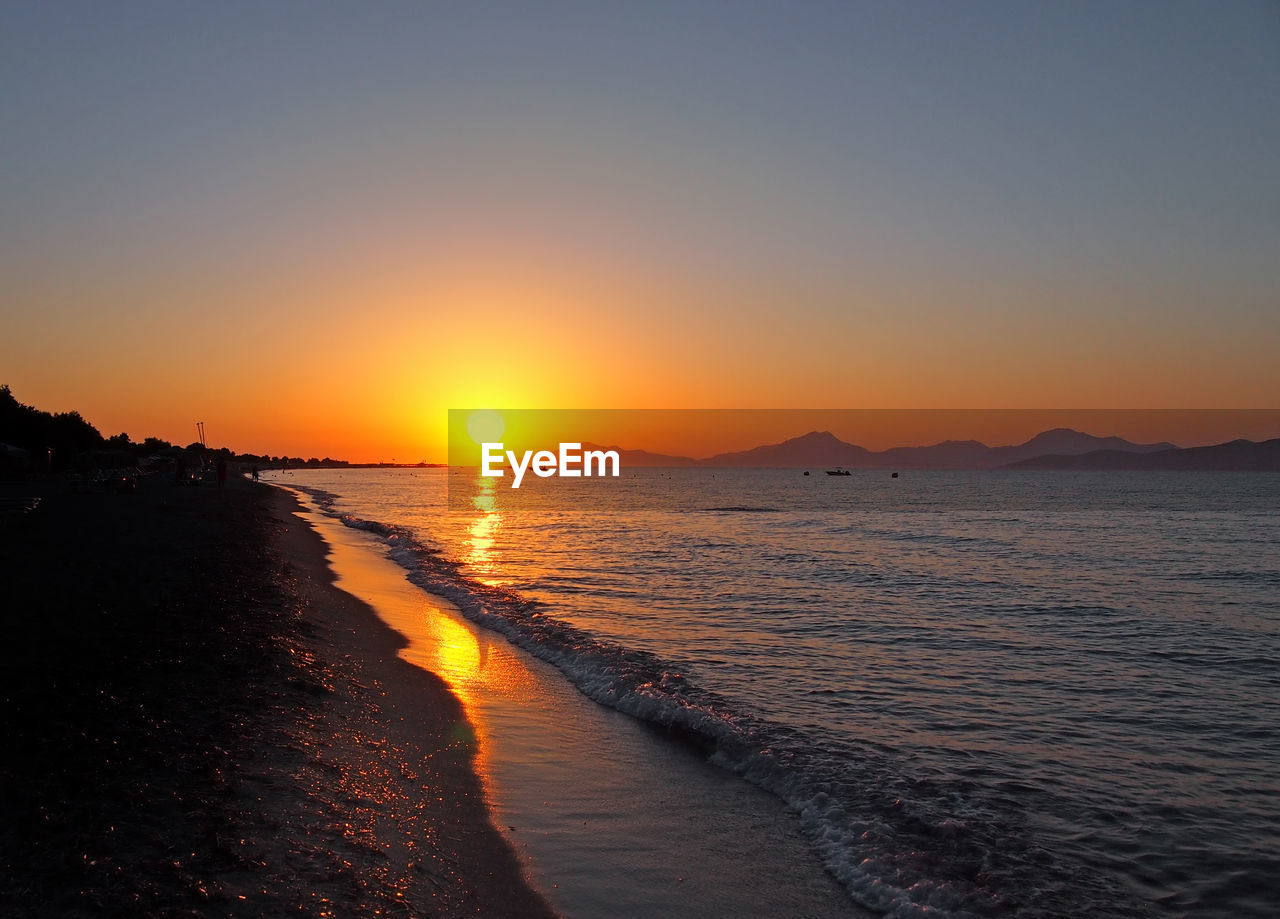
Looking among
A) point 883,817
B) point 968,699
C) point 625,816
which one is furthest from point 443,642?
point 883,817

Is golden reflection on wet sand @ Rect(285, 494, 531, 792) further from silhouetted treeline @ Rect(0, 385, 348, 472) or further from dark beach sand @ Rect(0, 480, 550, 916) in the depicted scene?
silhouetted treeline @ Rect(0, 385, 348, 472)

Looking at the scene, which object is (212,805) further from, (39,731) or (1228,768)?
(1228,768)

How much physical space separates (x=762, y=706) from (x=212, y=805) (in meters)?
7.79

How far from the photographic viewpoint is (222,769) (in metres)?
7.50

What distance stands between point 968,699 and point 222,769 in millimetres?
10929

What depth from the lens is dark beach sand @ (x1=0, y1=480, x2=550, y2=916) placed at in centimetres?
552

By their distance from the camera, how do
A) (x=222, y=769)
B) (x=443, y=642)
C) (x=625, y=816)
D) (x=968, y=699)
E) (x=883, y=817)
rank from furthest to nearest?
(x=443, y=642)
(x=968, y=699)
(x=883, y=817)
(x=625, y=816)
(x=222, y=769)

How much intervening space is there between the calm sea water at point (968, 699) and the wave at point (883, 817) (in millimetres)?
29

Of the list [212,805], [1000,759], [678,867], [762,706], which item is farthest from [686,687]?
[212,805]

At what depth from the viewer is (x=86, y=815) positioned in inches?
241

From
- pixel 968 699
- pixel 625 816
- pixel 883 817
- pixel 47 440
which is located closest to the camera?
pixel 625 816

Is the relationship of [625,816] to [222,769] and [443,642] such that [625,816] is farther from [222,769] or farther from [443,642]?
[443,642]

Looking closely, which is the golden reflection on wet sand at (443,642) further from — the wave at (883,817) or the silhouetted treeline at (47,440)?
the silhouetted treeline at (47,440)

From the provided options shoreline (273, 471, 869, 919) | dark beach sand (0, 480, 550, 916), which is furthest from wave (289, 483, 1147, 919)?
dark beach sand (0, 480, 550, 916)
